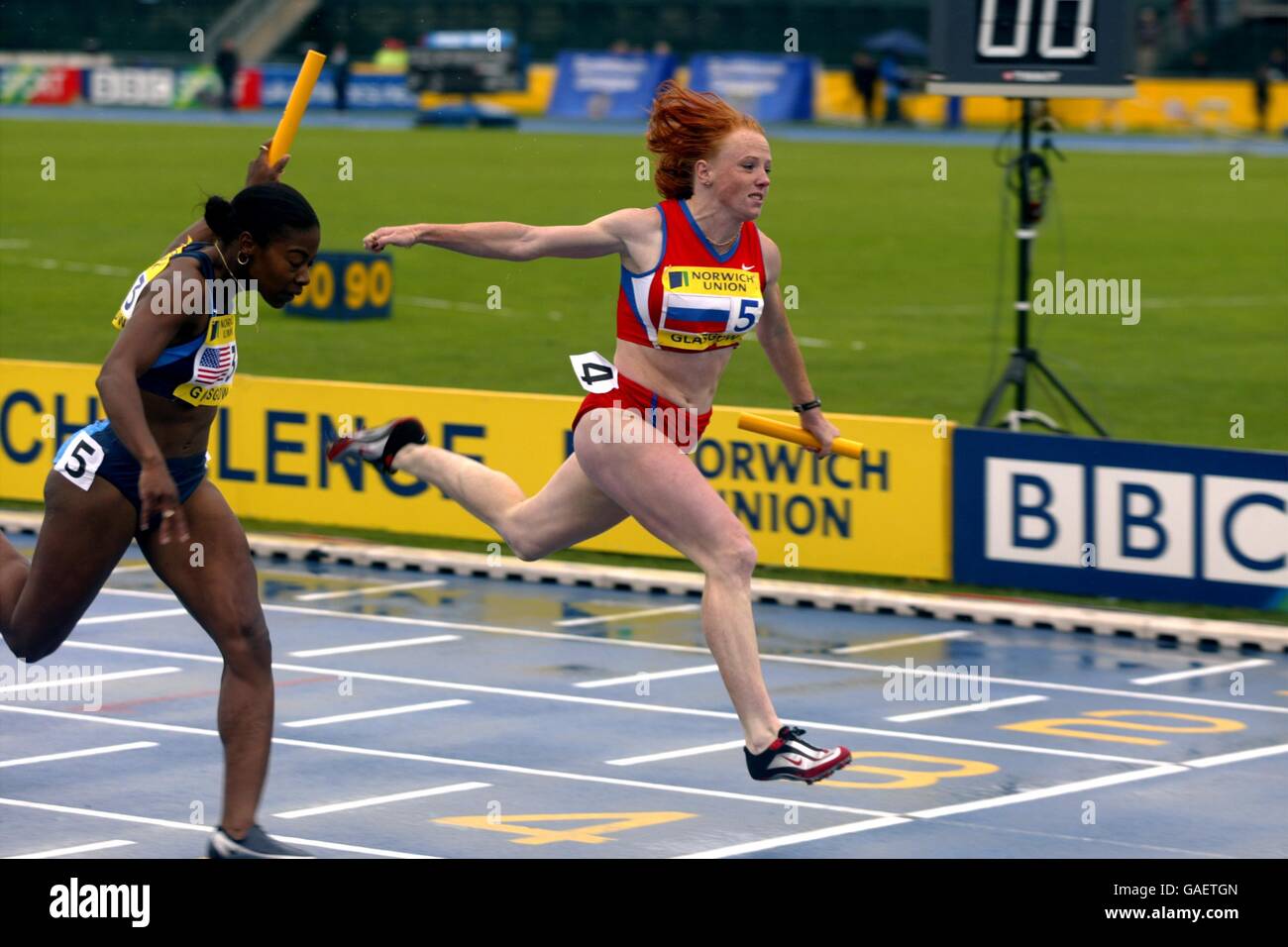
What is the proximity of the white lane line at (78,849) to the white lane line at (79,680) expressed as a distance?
301 centimetres

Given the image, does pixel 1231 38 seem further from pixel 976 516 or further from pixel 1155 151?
pixel 976 516

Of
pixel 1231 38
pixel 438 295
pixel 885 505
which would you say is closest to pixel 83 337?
pixel 438 295

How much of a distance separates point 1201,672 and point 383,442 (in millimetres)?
4854

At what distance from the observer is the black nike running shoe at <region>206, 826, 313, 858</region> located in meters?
8.66

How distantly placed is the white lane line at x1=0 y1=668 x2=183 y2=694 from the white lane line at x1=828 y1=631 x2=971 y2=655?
11.3 feet

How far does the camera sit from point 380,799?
10227mm

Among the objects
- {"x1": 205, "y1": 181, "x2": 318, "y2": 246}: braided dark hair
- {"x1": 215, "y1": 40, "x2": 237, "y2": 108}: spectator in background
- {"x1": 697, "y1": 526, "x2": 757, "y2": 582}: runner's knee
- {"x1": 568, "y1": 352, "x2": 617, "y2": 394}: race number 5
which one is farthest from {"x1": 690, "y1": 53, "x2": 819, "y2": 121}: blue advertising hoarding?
{"x1": 205, "y1": 181, "x2": 318, "y2": 246}: braided dark hair

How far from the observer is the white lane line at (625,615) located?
14.3m

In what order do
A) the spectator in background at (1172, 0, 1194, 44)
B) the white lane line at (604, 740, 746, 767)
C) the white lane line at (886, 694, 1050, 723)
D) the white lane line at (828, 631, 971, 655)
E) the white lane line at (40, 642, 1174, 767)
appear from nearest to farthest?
the white lane line at (604, 740, 746, 767), the white lane line at (40, 642, 1174, 767), the white lane line at (886, 694, 1050, 723), the white lane line at (828, 631, 971, 655), the spectator in background at (1172, 0, 1194, 44)

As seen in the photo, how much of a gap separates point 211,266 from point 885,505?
23.9 feet

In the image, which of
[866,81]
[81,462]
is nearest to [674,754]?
[81,462]

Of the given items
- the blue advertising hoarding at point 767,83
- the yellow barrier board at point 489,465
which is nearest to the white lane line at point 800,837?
the yellow barrier board at point 489,465

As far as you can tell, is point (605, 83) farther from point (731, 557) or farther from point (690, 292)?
point (731, 557)
